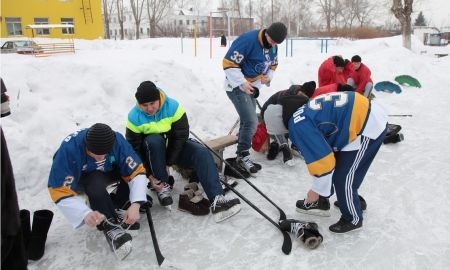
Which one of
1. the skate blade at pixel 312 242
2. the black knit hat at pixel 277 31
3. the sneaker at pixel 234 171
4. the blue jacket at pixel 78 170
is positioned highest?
the black knit hat at pixel 277 31

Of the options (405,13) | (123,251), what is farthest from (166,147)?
(405,13)

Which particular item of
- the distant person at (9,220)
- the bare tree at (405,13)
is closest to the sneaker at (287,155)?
the distant person at (9,220)

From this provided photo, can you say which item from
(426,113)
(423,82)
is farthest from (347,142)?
(423,82)

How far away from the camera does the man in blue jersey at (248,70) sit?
149 inches

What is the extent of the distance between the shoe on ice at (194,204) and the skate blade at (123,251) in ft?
2.29

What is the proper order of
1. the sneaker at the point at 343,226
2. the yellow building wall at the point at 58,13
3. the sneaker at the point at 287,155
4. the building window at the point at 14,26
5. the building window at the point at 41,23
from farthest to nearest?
the building window at the point at 41,23, the building window at the point at 14,26, the yellow building wall at the point at 58,13, the sneaker at the point at 287,155, the sneaker at the point at 343,226

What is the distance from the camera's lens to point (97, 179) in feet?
8.58

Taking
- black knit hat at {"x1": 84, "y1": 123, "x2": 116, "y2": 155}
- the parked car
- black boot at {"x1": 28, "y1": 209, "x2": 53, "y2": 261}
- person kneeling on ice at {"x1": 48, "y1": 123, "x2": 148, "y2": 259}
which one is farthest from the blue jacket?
the parked car

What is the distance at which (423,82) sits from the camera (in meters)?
9.66

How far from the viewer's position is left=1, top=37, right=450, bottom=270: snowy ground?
2.53 metres

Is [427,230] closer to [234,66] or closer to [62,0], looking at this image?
[234,66]

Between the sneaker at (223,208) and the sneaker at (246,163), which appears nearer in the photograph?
the sneaker at (223,208)

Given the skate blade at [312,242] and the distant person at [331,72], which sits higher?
the distant person at [331,72]

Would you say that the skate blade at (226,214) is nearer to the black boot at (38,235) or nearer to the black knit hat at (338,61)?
the black boot at (38,235)
